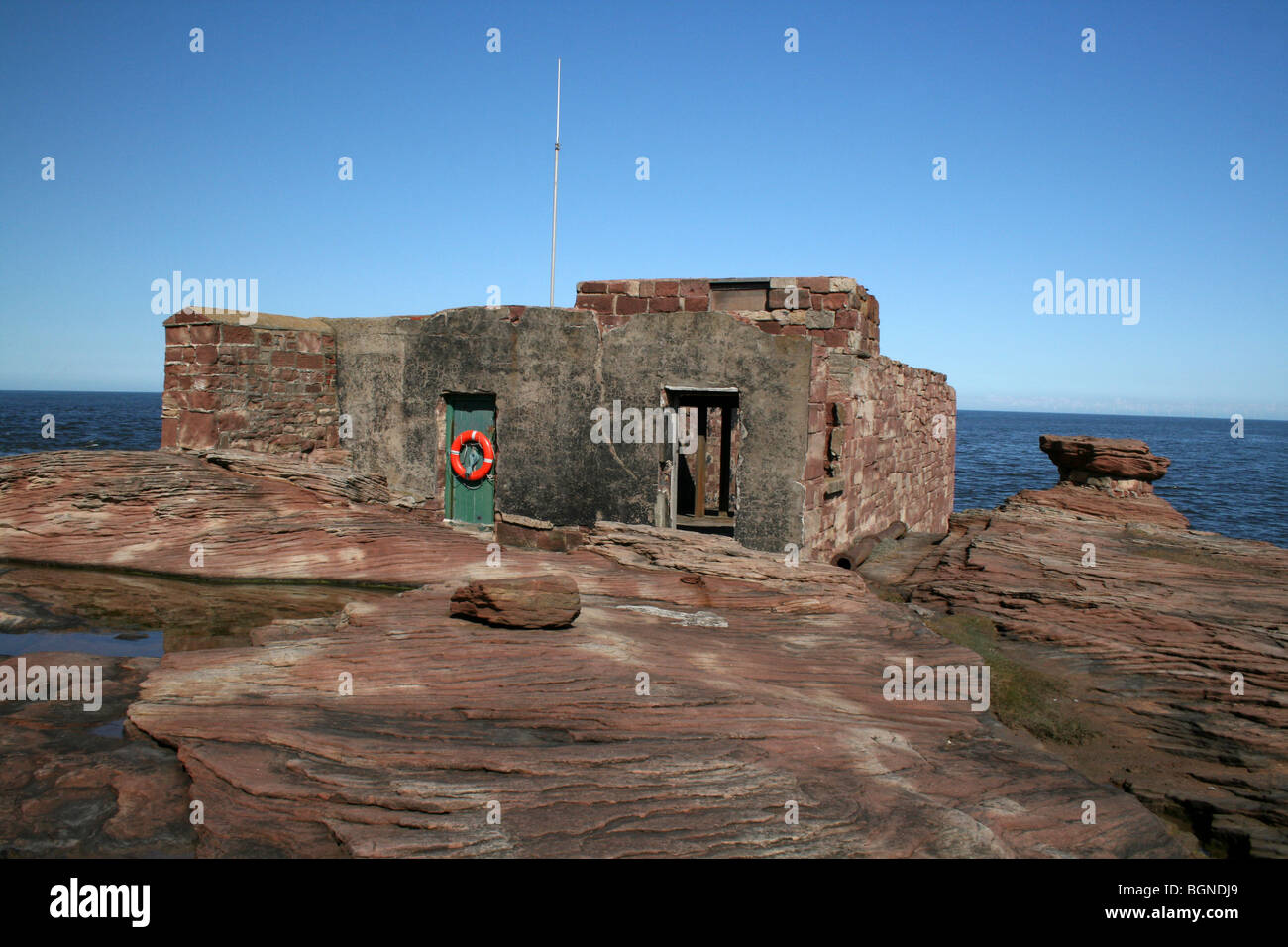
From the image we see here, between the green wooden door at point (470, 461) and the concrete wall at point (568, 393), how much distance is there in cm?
19

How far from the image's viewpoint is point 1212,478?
154 feet

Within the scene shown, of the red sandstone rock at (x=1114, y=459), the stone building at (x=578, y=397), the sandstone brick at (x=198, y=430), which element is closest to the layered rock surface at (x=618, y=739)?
the stone building at (x=578, y=397)

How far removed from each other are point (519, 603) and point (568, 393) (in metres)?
4.93

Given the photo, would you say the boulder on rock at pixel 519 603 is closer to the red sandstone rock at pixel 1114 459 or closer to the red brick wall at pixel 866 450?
the red brick wall at pixel 866 450

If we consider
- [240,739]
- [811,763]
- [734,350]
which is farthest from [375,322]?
[811,763]

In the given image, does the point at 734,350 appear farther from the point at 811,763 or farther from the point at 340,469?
the point at 811,763

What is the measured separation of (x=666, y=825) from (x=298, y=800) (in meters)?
1.46

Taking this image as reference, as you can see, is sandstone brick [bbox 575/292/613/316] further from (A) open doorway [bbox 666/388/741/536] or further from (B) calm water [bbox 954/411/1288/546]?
(B) calm water [bbox 954/411/1288/546]

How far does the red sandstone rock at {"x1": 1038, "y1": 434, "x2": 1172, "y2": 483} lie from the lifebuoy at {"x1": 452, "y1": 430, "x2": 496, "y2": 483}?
9.58m

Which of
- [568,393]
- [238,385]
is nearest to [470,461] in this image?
[568,393]

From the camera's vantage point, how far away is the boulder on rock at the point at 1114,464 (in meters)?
13.9
